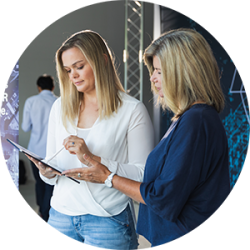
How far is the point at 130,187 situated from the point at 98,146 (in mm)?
278

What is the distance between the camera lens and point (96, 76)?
1.10 metres

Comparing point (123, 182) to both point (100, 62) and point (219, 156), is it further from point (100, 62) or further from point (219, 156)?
point (100, 62)

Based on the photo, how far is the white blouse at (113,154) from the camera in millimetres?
1059

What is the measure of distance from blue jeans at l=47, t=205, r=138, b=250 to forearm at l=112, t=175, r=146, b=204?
0.23 metres

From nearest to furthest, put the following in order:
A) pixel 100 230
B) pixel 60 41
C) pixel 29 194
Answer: pixel 100 230 < pixel 29 194 < pixel 60 41

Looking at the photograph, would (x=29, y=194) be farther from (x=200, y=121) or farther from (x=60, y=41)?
(x=200, y=121)

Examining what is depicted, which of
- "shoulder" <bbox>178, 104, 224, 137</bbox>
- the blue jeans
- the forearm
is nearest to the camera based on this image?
"shoulder" <bbox>178, 104, 224, 137</bbox>

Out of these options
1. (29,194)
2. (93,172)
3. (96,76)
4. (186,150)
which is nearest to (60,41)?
(29,194)

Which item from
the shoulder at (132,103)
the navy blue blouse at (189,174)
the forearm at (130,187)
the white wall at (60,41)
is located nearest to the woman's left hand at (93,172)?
the forearm at (130,187)

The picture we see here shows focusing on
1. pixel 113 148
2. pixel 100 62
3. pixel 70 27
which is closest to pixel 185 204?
pixel 113 148

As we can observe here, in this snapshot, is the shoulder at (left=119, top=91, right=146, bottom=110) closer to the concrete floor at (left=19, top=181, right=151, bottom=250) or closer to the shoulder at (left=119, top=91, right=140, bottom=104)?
the shoulder at (left=119, top=91, right=140, bottom=104)

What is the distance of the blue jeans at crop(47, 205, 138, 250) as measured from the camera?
1023 millimetres

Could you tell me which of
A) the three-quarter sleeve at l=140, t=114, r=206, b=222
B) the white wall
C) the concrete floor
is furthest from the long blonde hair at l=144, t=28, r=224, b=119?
the white wall

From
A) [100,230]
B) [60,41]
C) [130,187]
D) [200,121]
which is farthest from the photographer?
[60,41]
